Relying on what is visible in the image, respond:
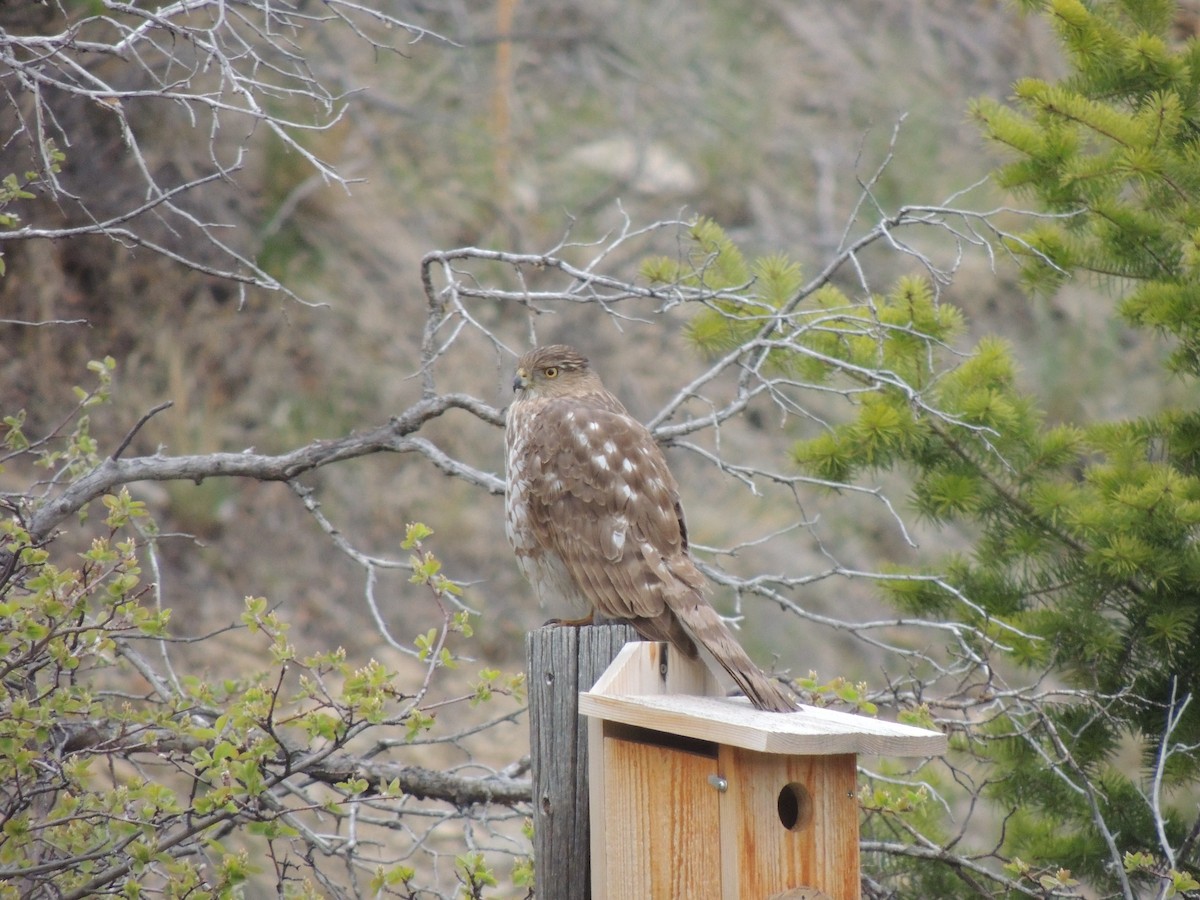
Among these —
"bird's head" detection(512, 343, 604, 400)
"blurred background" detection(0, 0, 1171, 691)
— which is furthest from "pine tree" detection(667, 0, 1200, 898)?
"blurred background" detection(0, 0, 1171, 691)

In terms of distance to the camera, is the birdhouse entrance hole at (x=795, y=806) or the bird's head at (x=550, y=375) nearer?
the birdhouse entrance hole at (x=795, y=806)

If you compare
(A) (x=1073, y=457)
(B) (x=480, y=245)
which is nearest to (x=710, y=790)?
(A) (x=1073, y=457)

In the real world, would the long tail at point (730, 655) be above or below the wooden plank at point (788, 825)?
above

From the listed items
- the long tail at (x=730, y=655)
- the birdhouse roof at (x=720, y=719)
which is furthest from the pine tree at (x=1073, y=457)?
the birdhouse roof at (x=720, y=719)

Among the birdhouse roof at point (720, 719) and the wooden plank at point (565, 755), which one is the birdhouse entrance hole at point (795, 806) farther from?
the wooden plank at point (565, 755)

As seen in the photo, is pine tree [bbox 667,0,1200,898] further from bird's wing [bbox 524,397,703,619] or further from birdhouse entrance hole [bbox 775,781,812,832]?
birdhouse entrance hole [bbox 775,781,812,832]

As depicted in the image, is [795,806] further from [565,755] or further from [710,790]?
[565,755]

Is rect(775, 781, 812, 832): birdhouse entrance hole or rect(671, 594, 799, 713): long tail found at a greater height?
rect(671, 594, 799, 713): long tail

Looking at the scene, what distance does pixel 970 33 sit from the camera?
12797mm

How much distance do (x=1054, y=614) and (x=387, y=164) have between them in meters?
7.24

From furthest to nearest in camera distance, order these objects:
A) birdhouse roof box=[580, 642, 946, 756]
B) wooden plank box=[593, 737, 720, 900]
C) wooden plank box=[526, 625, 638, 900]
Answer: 1. wooden plank box=[526, 625, 638, 900]
2. wooden plank box=[593, 737, 720, 900]
3. birdhouse roof box=[580, 642, 946, 756]

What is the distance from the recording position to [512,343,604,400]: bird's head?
4117 millimetres

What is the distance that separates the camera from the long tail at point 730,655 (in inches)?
98.8

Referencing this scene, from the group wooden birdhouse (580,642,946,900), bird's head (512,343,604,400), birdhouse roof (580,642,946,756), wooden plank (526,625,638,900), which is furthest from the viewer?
bird's head (512,343,604,400)
